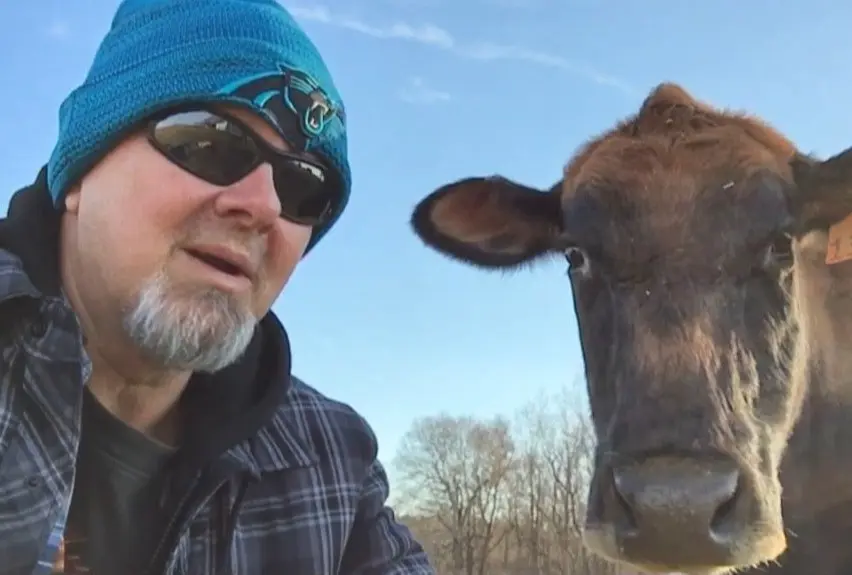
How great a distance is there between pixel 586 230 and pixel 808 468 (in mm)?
1982

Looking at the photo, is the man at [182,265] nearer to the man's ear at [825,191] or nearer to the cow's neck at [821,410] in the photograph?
the man's ear at [825,191]

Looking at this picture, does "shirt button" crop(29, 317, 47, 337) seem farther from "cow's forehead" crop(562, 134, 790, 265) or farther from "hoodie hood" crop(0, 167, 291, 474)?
"cow's forehead" crop(562, 134, 790, 265)

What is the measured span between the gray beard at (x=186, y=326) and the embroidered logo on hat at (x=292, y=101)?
69 centimetres

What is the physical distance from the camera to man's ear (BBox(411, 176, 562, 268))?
6.21m

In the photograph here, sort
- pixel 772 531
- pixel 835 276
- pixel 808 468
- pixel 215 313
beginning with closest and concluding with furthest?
pixel 215 313 < pixel 772 531 < pixel 808 468 < pixel 835 276

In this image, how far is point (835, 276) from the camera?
5957mm

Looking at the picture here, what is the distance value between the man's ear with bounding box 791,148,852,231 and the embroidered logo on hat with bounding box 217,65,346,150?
267cm

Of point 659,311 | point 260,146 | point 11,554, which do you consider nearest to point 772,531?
point 659,311

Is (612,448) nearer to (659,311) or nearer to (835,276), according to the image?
(659,311)

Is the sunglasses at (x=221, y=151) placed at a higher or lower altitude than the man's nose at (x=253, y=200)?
higher

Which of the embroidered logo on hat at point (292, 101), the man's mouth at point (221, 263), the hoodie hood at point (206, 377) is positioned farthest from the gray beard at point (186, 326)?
the embroidered logo on hat at point (292, 101)

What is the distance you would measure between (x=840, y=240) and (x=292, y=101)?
3217mm

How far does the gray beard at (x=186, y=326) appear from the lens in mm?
3357

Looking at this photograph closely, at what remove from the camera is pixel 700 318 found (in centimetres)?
436
